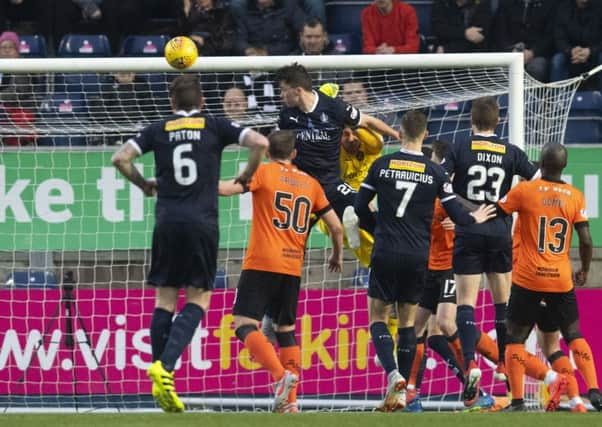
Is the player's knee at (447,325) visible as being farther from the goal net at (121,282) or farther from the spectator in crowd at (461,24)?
the spectator in crowd at (461,24)

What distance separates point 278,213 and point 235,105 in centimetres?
344

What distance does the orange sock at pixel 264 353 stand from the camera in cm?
998

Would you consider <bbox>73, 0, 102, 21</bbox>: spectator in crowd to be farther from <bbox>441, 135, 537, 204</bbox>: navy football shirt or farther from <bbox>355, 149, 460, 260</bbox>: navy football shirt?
<bbox>355, 149, 460, 260</bbox>: navy football shirt

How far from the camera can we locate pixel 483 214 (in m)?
10.4

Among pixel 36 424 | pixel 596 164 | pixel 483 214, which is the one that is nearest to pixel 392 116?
pixel 596 164

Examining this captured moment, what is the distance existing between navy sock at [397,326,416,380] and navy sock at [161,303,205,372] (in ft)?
6.01

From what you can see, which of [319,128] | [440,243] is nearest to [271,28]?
[319,128]

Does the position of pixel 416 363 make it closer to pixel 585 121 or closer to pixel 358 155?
pixel 358 155

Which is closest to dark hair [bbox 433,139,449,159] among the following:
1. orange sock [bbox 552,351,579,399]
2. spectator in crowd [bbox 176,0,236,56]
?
orange sock [bbox 552,351,579,399]

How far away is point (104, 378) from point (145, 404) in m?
0.47

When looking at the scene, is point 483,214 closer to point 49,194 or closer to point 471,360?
point 471,360

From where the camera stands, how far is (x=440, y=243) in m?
11.6

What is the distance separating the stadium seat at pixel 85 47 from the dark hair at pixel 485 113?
20.8 ft

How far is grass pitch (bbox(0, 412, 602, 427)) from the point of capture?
8.63m
